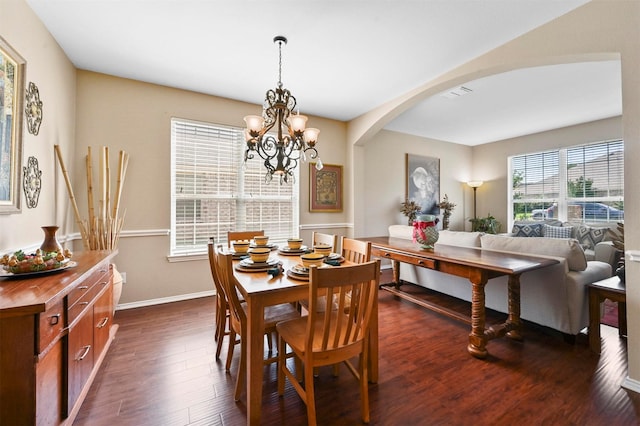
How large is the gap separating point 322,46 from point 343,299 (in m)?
2.28

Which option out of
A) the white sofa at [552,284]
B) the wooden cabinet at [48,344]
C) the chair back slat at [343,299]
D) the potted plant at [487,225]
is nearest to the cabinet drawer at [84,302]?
the wooden cabinet at [48,344]

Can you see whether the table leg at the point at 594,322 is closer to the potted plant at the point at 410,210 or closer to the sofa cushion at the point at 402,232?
the sofa cushion at the point at 402,232

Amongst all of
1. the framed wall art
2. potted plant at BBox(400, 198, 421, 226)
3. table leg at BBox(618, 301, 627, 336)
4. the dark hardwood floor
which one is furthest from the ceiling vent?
the framed wall art

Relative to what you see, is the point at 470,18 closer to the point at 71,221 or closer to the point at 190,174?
the point at 190,174

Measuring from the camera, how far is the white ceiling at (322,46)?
2.05 m

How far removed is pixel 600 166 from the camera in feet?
15.5

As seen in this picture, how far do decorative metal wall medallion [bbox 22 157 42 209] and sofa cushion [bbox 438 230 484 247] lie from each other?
379 centimetres

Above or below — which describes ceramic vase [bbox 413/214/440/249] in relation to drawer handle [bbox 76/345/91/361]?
above

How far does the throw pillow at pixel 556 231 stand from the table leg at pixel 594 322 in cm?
300

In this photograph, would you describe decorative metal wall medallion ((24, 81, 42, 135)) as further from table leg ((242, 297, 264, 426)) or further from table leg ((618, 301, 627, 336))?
table leg ((618, 301, 627, 336))

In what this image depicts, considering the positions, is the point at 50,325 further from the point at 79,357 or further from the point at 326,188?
the point at 326,188

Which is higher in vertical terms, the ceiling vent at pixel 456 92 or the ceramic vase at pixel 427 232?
the ceiling vent at pixel 456 92

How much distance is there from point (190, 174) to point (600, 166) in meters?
6.67

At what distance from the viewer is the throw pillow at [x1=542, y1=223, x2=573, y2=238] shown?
4578 millimetres
